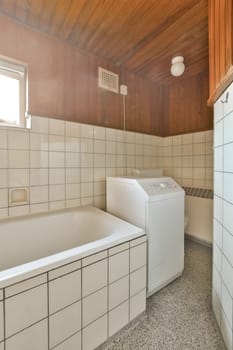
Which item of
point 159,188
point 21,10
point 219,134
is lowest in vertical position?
point 159,188

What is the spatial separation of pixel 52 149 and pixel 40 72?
0.70 m

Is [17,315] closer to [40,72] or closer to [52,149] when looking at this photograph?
[52,149]

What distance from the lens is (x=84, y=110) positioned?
1834mm

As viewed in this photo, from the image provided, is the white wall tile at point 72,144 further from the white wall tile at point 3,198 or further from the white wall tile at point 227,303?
the white wall tile at point 227,303

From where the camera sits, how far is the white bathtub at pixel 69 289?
0.68 meters

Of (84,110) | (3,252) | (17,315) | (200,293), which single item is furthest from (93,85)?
(200,293)

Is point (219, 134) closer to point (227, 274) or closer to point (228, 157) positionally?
point (228, 157)

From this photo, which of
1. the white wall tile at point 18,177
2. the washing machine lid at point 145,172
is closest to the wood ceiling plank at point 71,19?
the white wall tile at point 18,177

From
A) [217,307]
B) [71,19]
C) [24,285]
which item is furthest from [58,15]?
[217,307]

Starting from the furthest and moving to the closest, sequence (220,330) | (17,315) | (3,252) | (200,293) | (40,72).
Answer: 1. (40,72)
2. (200,293)
3. (3,252)
4. (220,330)
5. (17,315)

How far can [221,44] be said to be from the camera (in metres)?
0.90

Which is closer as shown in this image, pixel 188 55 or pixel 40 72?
pixel 40 72

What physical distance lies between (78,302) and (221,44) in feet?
4.96

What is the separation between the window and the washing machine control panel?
47.9 inches
